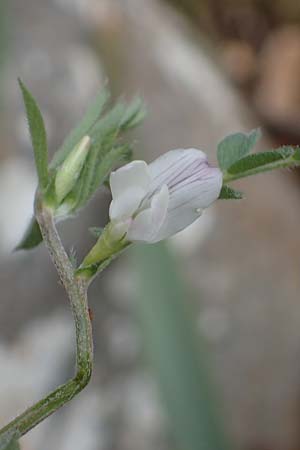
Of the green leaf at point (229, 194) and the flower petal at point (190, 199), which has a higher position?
the flower petal at point (190, 199)

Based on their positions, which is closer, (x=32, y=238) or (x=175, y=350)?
(x=32, y=238)

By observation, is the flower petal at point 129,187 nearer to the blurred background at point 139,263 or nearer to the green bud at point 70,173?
the green bud at point 70,173

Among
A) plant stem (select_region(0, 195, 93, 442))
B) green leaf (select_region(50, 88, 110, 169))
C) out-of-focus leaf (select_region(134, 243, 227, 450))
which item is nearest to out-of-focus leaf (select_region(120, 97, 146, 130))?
green leaf (select_region(50, 88, 110, 169))

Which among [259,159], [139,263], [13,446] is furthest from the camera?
[139,263]

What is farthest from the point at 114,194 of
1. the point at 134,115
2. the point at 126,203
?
the point at 134,115

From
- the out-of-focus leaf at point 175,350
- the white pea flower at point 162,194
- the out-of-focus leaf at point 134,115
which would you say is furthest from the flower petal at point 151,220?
the out-of-focus leaf at point 175,350

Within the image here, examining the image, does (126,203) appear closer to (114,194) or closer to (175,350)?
(114,194)
